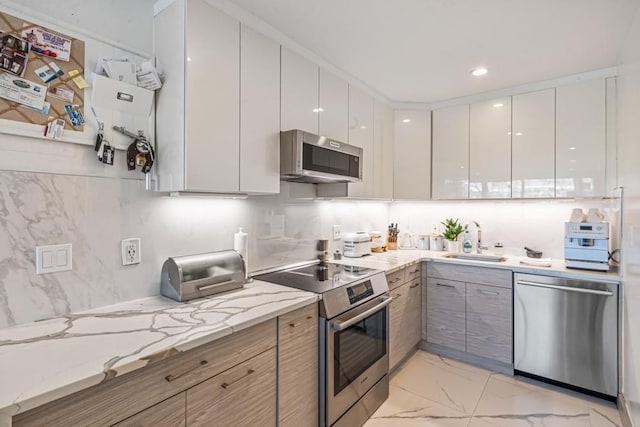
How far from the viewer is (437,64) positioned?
2.40 meters

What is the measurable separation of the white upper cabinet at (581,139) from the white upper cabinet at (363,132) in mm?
1523

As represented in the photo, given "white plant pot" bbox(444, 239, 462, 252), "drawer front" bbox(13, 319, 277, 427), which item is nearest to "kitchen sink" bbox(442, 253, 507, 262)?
"white plant pot" bbox(444, 239, 462, 252)

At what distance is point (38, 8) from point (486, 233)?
3578 millimetres

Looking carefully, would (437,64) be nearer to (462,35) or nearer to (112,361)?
(462,35)

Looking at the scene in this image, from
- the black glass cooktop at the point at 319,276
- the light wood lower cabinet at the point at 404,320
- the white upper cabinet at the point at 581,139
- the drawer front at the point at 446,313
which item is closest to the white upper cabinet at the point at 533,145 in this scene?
the white upper cabinet at the point at 581,139

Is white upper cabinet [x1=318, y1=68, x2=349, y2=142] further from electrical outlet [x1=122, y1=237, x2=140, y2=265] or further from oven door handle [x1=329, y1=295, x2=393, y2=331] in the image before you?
electrical outlet [x1=122, y1=237, x2=140, y2=265]

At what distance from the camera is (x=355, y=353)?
190cm

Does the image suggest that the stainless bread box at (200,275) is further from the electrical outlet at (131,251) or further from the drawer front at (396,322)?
the drawer front at (396,322)

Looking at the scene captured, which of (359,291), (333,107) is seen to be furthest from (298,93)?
(359,291)

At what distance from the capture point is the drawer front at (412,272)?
8.73 feet

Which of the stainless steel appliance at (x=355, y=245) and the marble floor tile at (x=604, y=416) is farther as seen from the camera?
the stainless steel appliance at (x=355, y=245)

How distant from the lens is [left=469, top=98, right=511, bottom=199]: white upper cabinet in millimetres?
2867

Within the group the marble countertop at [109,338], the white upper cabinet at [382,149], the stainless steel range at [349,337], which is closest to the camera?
the marble countertop at [109,338]

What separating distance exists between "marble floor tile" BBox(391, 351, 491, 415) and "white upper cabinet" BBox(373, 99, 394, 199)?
151 centimetres
